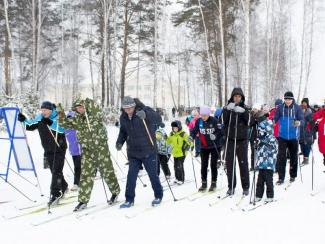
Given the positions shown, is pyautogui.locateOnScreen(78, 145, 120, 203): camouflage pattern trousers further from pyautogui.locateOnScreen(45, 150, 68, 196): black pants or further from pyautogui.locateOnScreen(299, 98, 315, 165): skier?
pyautogui.locateOnScreen(299, 98, 315, 165): skier

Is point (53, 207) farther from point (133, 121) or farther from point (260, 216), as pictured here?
point (260, 216)

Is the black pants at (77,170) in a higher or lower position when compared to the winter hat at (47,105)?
lower

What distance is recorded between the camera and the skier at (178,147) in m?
8.37

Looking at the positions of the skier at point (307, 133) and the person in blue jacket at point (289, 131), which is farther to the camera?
the skier at point (307, 133)

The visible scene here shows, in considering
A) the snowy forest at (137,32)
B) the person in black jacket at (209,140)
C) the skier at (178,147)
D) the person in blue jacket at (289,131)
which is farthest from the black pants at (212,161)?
the snowy forest at (137,32)

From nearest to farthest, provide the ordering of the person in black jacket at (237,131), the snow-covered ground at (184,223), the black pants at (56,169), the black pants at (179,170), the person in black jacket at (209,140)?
the snow-covered ground at (184,223) → the person in black jacket at (237,131) → the black pants at (56,169) → the person in black jacket at (209,140) → the black pants at (179,170)

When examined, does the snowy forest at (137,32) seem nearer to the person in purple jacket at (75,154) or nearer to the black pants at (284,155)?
the black pants at (284,155)

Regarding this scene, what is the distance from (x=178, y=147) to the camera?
8.55 metres

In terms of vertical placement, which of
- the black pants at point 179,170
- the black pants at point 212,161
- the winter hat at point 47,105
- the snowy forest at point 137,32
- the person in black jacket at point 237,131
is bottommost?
the black pants at point 179,170

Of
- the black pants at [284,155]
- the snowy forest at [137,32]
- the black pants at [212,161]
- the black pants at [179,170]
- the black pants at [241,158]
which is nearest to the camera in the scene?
the black pants at [241,158]

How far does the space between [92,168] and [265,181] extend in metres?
2.67

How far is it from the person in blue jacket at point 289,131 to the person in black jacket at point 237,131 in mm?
1483

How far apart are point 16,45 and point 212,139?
27.2 metres

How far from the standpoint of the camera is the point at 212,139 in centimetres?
694
